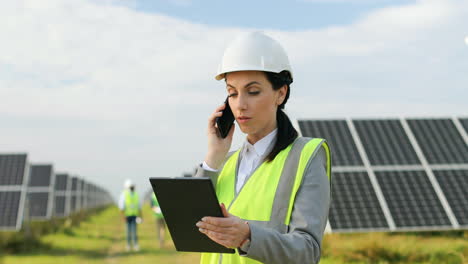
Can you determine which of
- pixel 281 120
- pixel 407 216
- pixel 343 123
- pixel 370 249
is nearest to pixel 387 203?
pixel 407 216

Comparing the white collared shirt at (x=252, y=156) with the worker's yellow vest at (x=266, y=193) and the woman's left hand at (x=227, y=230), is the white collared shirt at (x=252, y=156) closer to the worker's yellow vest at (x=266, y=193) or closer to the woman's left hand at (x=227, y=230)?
the worker's yellow vest at (x=266, y=193)

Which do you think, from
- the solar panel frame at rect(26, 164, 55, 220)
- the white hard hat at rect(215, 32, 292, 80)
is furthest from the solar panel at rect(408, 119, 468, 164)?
the solar panel frame at rect(26, 164, 55, 220)

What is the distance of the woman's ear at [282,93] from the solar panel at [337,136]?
8379 millimetres

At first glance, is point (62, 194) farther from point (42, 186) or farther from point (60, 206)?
point (42, 186)

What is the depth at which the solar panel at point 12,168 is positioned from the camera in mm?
16625

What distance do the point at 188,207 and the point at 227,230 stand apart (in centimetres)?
23

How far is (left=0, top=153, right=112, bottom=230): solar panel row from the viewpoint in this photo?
15492 mm

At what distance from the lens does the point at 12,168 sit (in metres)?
17.0

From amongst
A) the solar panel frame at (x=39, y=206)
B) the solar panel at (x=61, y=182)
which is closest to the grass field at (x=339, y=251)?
the solar panel frame at (x=39, y=206)

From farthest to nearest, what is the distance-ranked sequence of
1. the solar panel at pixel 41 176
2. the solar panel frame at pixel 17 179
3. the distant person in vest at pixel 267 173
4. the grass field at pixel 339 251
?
1. the solar panel at pixel 41 176
2. the solar panel frame at pixel 17 179
3. the grass field at pixel 339 251
4. the distant person in vest at pixel 267 173

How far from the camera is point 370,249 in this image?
954 cm

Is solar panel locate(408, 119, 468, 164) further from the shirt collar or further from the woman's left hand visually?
the woman's left hand

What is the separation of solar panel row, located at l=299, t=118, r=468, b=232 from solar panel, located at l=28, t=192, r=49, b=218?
606 inches

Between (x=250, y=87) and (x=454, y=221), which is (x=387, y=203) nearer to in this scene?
(x=454, y=221)
